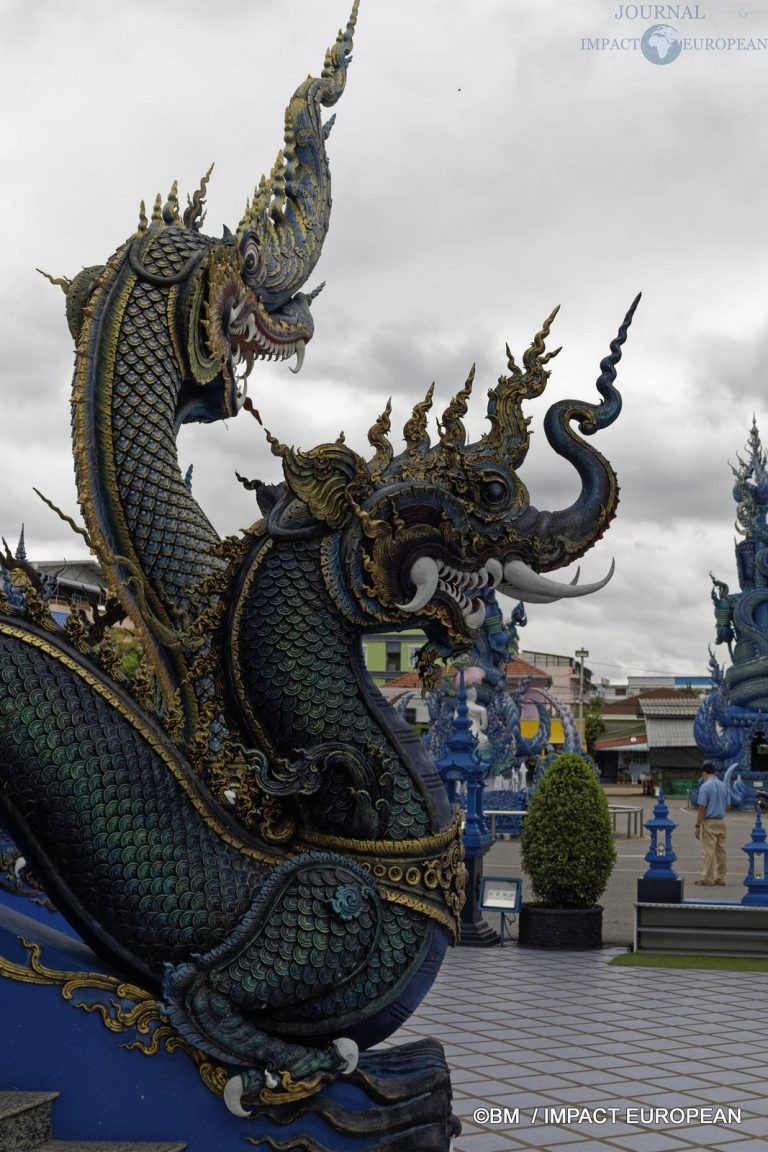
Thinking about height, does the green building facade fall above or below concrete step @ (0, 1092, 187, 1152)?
above

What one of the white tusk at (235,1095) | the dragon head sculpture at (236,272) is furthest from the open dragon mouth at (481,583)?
the dragon head sculpture at (236,272)

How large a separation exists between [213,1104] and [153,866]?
2.36 feet

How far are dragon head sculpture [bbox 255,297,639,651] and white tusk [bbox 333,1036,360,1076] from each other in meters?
1.31

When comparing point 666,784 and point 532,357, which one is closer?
point 532,357

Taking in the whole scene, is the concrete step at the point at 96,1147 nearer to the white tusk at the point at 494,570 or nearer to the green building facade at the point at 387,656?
the white tusk at the point at 494,570

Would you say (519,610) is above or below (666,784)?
above

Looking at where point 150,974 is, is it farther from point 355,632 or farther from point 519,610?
point 519,610

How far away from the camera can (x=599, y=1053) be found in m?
6.11

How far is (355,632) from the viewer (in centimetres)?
390

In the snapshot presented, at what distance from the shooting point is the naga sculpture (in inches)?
138

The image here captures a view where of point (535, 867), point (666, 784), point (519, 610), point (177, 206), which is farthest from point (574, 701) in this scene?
point (177, 206)

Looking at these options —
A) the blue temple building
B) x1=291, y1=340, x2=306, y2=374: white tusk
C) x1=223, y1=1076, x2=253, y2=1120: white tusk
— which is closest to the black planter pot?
x1=291, y1=340, x2=306, y2=374: white tusk

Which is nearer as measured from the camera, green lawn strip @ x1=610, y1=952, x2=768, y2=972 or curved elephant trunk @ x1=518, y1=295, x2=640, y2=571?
curved elephant trunk @ x1=518, y1=295, x2=640, y2=571

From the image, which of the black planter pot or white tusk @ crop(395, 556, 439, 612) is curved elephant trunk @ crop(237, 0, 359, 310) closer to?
white tusk @ crop(395, 556, 439, 612)
